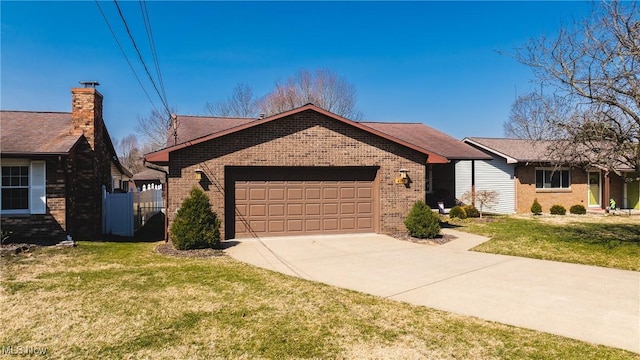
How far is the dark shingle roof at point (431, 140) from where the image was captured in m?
18.6

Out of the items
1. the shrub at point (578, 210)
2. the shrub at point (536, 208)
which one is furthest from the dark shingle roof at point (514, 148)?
the shrub at point (578, 210)

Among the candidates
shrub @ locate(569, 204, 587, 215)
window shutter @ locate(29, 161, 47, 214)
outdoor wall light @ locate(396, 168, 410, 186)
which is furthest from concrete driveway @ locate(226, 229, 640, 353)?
shrub @ locate(569, 204, 587, 215)

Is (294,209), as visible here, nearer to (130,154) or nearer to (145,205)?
(145,205)

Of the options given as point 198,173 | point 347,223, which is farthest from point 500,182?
point 198,173

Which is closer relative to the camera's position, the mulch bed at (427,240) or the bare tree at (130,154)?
the mulch bed at (427,240)

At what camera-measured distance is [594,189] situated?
2273 cm

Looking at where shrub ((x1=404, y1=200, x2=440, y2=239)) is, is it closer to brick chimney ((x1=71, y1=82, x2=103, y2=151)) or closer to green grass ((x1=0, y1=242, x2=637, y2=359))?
green grass ((x1=0, y1=242, x2=637, y2=359))

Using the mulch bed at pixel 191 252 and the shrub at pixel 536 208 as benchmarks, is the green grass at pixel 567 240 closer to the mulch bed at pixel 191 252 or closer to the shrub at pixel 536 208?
the shrub at pixel 536 208

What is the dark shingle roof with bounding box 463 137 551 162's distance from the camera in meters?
20.7

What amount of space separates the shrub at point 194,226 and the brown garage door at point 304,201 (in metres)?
1.83

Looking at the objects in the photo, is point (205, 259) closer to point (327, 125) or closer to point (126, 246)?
point (126, 246)

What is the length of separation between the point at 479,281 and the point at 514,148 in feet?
57.0

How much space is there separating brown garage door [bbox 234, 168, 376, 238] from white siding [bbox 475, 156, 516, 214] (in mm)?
11265

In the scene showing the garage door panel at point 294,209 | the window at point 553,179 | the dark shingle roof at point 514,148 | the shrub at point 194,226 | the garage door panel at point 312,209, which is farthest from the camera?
the window at point 553,179
